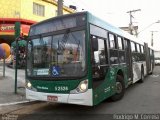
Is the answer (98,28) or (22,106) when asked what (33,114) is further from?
(98,28)

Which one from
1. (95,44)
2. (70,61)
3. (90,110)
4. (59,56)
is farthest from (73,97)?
(95,44)

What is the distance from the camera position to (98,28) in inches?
352

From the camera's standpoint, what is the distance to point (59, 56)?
27.2 feet

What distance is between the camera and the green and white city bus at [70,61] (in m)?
7.89

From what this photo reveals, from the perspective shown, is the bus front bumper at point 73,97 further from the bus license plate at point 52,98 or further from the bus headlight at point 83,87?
the bus headlight at point 83,87

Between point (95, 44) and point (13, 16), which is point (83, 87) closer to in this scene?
point (95, 44)

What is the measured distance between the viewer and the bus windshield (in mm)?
7984

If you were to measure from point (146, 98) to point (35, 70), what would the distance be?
4757 mm

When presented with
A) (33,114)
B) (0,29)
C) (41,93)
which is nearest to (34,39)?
(41,93)

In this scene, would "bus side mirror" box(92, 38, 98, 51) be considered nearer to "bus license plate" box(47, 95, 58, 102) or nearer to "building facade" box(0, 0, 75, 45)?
"bus license plate" box(47, 95, 58, 102)

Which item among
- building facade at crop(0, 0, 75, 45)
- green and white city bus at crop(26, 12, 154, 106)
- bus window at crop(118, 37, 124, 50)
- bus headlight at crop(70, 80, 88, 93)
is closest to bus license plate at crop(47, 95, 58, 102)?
green and white city bus at crop(26, 12, 154, 106)

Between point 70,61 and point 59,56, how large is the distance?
419 millimetres

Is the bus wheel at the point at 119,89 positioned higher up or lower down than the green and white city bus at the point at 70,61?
lower down

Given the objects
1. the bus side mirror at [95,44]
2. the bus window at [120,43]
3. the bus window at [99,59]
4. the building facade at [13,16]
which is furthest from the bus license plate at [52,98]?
the building facade at [13,16]
